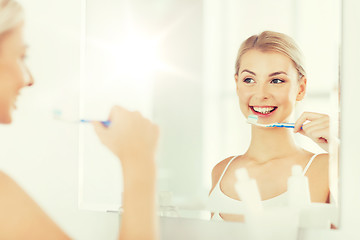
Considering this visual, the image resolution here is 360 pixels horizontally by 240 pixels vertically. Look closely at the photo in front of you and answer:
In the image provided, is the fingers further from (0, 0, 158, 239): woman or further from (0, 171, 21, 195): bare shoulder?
(0, 171, 21, 195): bare shoulder

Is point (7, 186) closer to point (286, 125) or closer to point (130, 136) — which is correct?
point (130, 136)

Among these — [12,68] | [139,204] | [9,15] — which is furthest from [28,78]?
[139,204]

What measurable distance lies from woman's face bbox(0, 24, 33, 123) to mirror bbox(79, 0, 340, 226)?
0.20m

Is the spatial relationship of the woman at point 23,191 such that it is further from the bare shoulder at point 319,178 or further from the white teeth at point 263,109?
the bare shoulder at point 319,178

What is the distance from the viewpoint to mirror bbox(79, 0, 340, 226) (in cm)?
89

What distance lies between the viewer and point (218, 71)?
0.97 m

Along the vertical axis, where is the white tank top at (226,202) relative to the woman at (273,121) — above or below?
below

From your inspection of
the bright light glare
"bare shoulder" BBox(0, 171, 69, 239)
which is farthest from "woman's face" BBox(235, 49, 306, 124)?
"bare shoulder" BBox(0, 171, 69, 239)

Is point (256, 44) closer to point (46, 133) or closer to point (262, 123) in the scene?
point (262, 123)

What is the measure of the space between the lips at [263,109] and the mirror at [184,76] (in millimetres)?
35

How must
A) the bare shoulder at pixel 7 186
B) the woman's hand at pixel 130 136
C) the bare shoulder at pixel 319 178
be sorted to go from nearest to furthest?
1. the bare shoulder at pixel 319 178
2. the woman's hand at pixel 130 136
3. the bare shoulder at pixel 7 186

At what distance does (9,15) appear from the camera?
1162 mm

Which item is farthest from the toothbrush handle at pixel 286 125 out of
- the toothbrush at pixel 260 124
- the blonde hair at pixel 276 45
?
the blonde hair at pixel 276 45

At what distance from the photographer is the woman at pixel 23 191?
969mm
